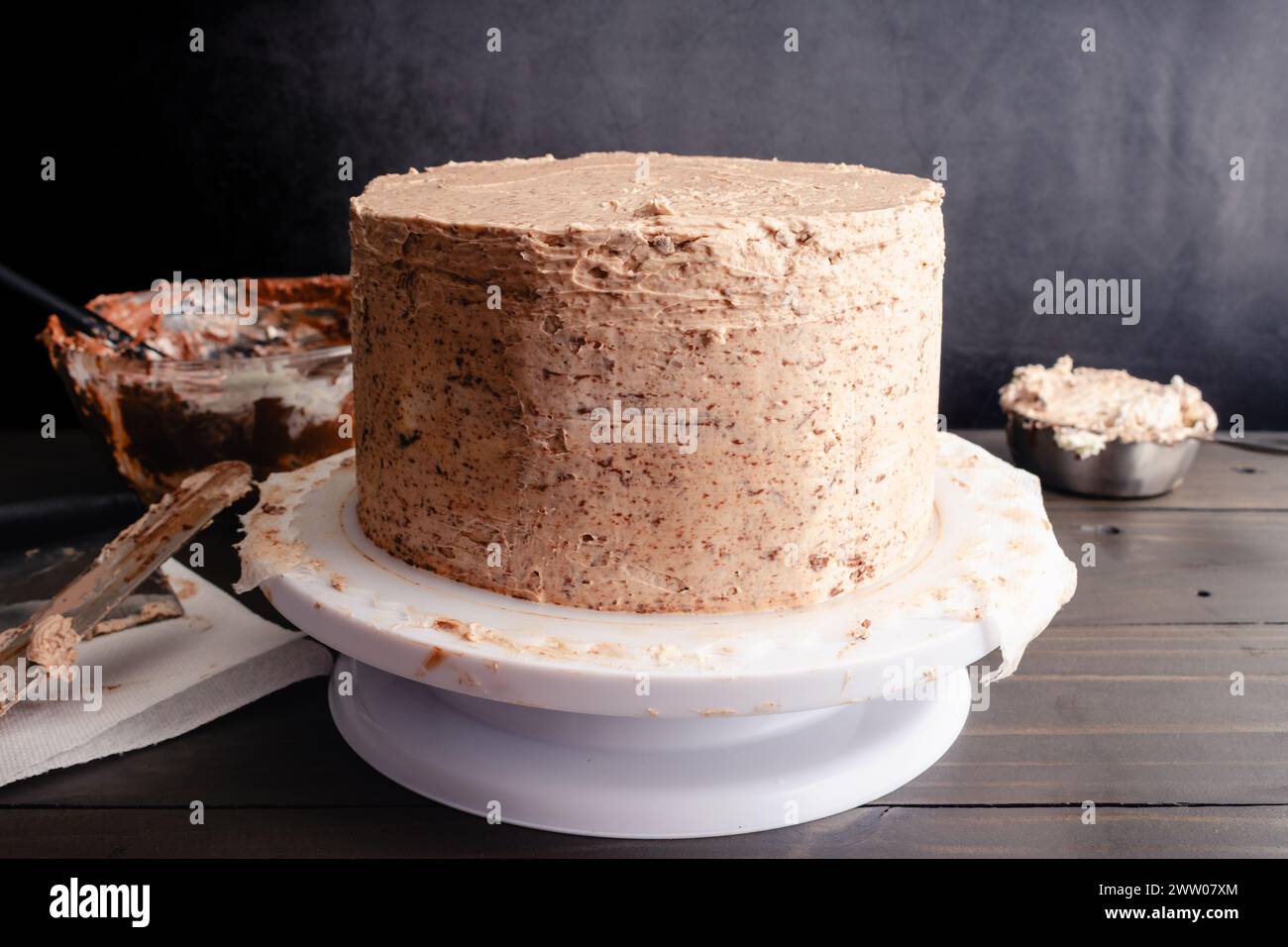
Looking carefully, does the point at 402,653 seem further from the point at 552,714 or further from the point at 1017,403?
the point at 1017,403

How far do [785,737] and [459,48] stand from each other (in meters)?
1.20

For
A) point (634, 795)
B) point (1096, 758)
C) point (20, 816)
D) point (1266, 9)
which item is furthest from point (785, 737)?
point (1266, 9)

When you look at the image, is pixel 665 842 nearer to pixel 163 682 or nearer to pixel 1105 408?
pixel 163 682

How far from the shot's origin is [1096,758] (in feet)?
3.28

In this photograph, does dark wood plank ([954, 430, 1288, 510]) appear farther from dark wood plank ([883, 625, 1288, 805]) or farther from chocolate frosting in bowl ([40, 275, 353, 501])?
chocolate frosting in bowl ([40, 275, 353, 501])

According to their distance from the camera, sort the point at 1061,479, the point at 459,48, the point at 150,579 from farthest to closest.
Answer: the point at 459,48 → the point at 1061,479 → the point at 150,579

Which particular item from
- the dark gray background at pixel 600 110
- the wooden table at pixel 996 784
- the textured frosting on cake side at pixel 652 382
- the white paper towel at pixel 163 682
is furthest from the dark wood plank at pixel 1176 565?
the white paper towel at pixel 163 682

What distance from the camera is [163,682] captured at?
1.06 metres

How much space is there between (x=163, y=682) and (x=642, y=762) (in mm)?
423

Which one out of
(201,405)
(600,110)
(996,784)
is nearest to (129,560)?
(201,405)

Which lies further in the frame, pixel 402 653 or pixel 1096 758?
pixel 1096 758

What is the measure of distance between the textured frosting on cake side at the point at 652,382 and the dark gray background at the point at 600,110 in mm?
889

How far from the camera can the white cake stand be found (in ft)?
2.66

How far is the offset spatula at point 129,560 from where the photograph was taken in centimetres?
97
